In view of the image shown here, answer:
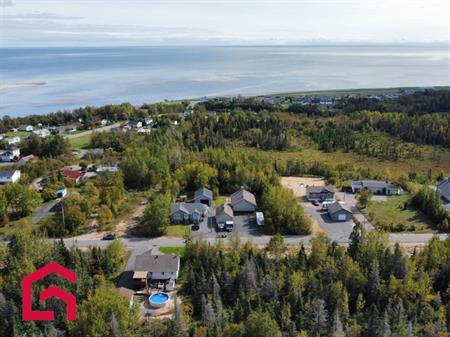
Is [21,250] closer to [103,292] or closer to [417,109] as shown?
[103,292]

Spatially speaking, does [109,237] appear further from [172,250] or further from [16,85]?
[16,85]

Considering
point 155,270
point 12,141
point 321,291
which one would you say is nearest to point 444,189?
point 321,291

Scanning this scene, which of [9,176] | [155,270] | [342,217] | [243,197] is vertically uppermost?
[243,197]

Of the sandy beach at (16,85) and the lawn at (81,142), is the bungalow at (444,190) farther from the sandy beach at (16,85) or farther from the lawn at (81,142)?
the sandy beach at (16,85)

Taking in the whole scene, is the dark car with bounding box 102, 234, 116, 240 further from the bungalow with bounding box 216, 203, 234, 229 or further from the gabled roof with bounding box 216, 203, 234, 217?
the gabled roof with bounding box 216, 203, 234, 217

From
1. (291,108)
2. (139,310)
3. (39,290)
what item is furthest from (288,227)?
(291,108)
